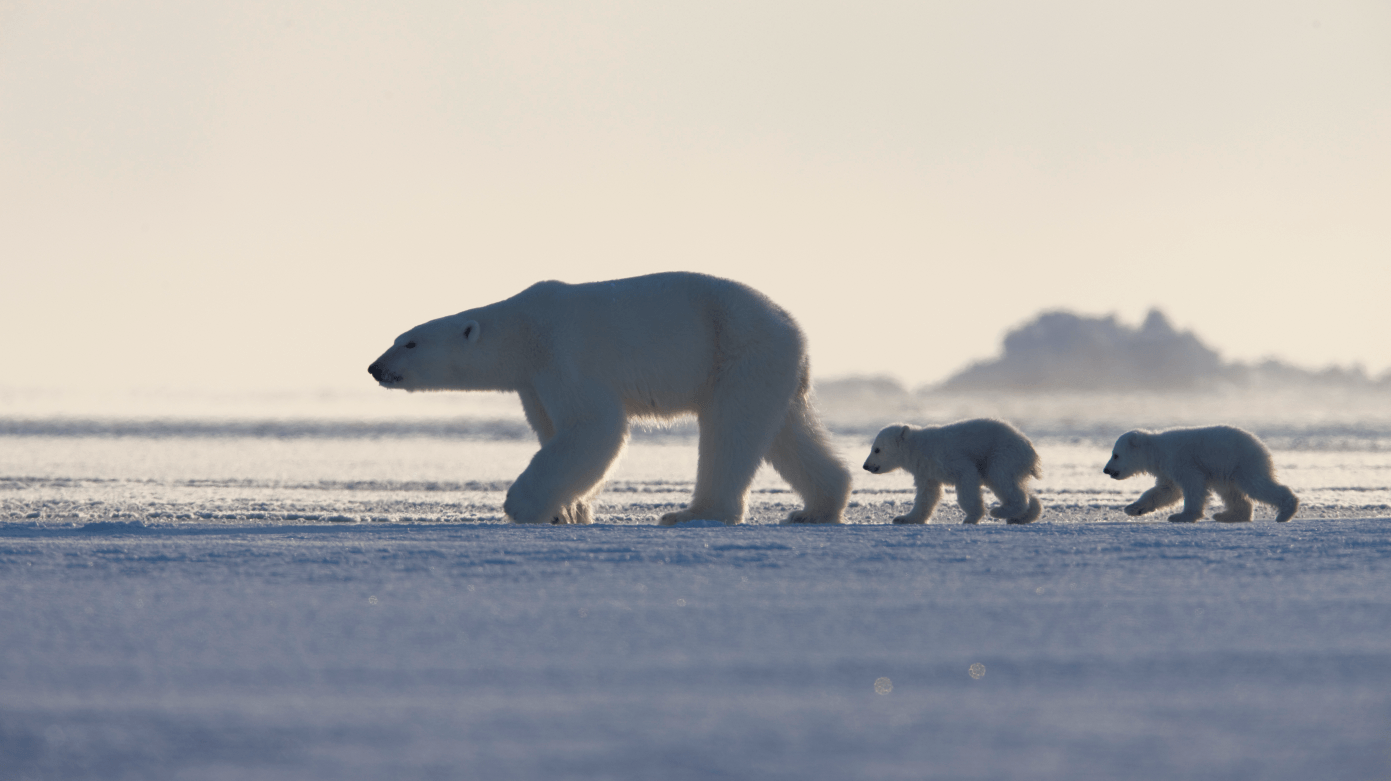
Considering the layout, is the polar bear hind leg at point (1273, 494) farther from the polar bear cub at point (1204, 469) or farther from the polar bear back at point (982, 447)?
the polar bear back at point (982, 447)

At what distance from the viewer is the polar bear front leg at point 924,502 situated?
6254 mm

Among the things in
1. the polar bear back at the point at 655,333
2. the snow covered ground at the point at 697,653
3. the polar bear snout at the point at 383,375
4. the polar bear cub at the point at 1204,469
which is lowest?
the snow covered ground at the point at 697,653

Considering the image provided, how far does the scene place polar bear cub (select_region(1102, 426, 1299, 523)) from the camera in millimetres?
6215

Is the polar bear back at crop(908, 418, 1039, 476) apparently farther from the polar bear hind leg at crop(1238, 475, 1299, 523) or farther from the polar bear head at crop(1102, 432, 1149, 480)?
the polar bear hind leg at crop(1238, 475, 1299, 523)

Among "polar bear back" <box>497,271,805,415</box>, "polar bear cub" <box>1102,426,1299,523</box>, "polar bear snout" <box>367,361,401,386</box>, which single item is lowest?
"polar bear cub" <box>1102,426,1299,523</box>

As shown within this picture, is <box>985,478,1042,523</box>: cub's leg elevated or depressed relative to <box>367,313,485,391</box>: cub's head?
depressed

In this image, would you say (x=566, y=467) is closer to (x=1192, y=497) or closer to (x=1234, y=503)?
(x=1192, y=497)

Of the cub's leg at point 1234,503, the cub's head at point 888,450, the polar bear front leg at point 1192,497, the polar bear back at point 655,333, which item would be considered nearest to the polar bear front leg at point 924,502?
the cub's head at point 888,450

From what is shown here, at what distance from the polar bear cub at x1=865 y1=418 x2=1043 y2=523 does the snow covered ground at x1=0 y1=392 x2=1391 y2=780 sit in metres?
1.79

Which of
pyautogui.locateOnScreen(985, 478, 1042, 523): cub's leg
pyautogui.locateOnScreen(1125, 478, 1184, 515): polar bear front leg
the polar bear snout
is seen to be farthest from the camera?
pyautogui.locateOnScreen(1125, 478, 1184, 515): polar bear front leg

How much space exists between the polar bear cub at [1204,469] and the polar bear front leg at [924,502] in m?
1.15

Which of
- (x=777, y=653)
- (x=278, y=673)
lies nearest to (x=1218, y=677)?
(x=777, y=653)

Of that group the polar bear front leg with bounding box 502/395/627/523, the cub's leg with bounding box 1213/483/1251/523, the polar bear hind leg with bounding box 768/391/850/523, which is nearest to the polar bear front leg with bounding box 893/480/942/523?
the polar bear hind leg with bounding box 768/391/850/523

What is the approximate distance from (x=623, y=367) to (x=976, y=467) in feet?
6.82
